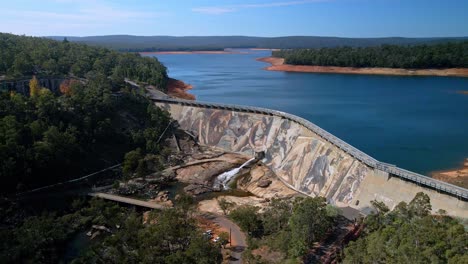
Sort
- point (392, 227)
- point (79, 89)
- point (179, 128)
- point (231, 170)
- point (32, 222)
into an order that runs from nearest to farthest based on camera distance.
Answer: point (392, 227)
point (32, 222)
point (231, 170)
point (79, 89)
point (179, 128)

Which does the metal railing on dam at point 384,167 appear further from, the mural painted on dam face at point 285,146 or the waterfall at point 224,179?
the waterfall at point 224,179

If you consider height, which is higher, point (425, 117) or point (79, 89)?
point (79, 89)

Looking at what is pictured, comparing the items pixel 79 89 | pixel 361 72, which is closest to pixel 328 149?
pixel 79 89

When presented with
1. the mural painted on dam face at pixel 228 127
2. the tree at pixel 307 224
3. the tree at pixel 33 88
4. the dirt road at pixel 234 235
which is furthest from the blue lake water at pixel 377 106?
the tree at pixel 33 88

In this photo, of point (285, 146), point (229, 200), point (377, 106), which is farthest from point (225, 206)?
point (377, 106)

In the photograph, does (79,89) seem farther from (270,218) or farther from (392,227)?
(392,227)

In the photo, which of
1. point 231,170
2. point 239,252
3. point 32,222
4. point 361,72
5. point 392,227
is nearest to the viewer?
point 392,227
